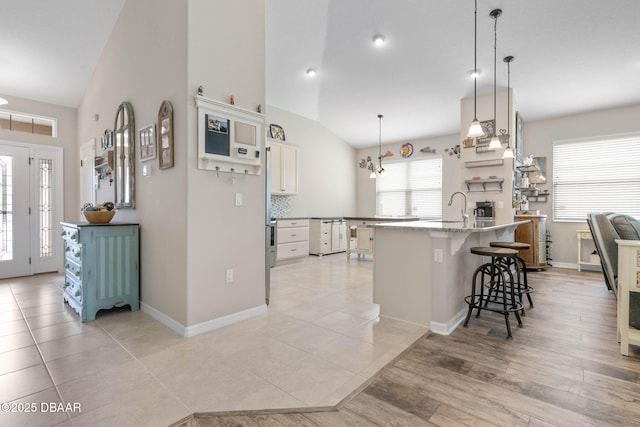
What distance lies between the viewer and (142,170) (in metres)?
3.20

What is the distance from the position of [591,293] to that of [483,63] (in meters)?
3.28

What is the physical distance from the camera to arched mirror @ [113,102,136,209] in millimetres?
3338

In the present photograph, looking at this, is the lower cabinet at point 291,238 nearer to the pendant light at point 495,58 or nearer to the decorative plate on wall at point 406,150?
the decorative plate on wall at point 406,150

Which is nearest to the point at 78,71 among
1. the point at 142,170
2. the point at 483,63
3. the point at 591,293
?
the point at 142,170

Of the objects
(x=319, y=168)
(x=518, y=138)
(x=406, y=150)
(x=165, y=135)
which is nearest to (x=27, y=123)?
(x=165, y=135)

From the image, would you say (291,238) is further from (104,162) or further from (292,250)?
(104,162)

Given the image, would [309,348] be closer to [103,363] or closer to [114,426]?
[114,426]

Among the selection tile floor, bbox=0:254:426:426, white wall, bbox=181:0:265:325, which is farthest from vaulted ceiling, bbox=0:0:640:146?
tile floor, bbox=0:254:426:426

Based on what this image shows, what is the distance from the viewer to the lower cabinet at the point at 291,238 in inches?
226

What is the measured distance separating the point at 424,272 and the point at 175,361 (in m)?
2.04

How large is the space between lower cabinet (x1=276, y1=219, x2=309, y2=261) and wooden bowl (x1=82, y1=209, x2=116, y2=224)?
286 centimetres

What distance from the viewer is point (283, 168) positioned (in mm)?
6199

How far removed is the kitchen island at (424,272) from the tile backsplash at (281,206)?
374 cm

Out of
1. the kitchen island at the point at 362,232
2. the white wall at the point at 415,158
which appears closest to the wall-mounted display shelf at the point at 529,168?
the white wall at the point at 415,158
